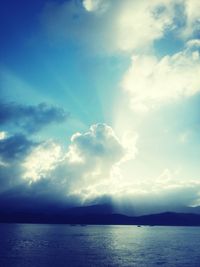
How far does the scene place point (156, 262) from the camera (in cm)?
12094

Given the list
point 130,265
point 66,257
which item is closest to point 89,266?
point 130,265

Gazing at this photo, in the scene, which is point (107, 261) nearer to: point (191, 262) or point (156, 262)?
point (156, 262)

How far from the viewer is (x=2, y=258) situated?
4914 inches

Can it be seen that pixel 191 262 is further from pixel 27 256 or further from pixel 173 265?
pixel 27 256

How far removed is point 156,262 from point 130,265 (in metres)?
13.0

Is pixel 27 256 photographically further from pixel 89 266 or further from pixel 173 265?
pixel 173 265

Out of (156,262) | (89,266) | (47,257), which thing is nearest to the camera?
(89,266)

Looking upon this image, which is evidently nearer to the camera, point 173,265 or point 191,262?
point 173,265

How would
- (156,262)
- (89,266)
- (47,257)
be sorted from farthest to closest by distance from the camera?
(47,257)
(156,262)
(89,266)

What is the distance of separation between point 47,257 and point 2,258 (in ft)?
55.4

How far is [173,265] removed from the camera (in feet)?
374

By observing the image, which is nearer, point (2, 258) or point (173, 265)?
point (173, 265)

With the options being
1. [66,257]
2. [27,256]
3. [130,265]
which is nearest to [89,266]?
[130,265]

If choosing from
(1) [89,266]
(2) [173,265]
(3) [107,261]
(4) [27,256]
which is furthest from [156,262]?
(4) [27,256]
